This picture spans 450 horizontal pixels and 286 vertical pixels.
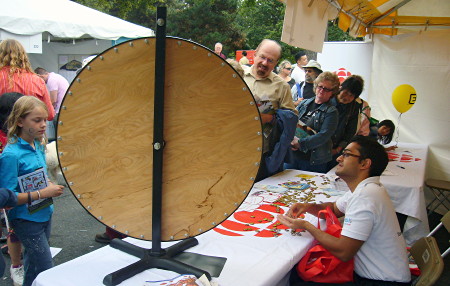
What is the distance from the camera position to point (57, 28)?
616 cm

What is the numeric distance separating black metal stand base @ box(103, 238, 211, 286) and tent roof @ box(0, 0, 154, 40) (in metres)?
5.12

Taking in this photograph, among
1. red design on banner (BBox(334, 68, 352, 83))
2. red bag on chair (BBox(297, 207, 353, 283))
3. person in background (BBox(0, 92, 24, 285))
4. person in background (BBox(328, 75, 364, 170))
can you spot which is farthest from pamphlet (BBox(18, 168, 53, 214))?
red design on banner (BBox(334, 68, 352, 83))

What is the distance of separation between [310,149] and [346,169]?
1423mm

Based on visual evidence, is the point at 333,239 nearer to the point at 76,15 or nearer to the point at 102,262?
the point at 102,262

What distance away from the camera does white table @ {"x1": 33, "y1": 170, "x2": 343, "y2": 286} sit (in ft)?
4.58

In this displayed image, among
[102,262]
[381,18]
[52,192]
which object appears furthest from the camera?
[381,18]

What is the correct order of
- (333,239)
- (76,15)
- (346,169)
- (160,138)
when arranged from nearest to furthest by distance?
(160,138), (333,239), (346,169), (76,15)

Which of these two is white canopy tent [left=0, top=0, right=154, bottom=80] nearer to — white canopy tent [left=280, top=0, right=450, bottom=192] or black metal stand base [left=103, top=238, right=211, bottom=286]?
white canopy tent [left=280, top=0, right=450, bottom=192]

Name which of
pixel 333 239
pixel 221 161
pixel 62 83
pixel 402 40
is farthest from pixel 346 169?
pixel 62 83

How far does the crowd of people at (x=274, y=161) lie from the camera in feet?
5.86

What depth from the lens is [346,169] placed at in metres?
1.97

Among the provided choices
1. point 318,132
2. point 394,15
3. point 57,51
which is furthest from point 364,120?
point 57,51

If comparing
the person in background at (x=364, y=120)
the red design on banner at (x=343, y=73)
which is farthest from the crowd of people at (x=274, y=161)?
the red design on banner at (x=343, y=73)

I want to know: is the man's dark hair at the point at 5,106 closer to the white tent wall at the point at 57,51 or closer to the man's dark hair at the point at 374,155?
the man's dark hair at the point at 374,155
